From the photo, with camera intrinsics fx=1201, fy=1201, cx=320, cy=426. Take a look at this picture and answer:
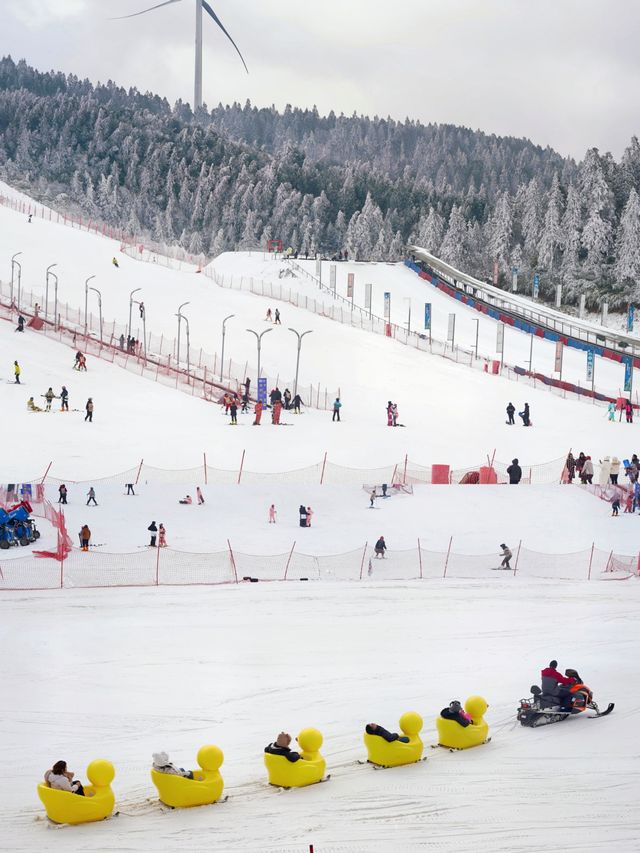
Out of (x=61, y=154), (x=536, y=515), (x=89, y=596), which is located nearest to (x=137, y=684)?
(x=89, y=596)

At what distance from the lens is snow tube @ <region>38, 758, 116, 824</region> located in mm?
12656

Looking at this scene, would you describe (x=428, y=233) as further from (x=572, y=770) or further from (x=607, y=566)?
(x=572, y=770)

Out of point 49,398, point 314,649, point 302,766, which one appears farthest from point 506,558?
point 49,398

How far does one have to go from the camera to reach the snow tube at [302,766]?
534 inches

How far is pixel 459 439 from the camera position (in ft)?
137

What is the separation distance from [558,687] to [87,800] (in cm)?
640

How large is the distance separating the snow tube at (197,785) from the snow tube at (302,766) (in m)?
0.66

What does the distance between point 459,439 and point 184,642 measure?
23.5 meters

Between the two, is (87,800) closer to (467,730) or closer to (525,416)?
(467,730)

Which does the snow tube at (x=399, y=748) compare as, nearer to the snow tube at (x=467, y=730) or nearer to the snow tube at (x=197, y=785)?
the snow tube at (x=467, y=730)

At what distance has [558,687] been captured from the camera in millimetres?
15766

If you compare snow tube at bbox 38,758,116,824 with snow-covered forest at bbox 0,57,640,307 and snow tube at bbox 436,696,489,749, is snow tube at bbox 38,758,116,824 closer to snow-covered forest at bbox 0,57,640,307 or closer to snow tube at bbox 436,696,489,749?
snow tube at bbox 436,696,489,749

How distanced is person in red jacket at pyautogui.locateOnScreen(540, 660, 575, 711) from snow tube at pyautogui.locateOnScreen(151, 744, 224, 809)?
4.81 metres

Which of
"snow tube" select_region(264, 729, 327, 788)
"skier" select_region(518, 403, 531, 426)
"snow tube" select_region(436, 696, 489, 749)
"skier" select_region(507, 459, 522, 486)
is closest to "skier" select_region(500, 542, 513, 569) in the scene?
"skier" select_region(507, 459, 522, 486)
